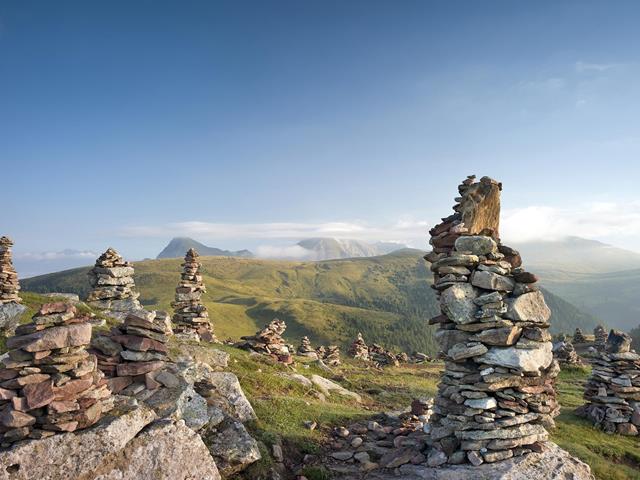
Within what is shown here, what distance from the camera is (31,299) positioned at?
109 feet

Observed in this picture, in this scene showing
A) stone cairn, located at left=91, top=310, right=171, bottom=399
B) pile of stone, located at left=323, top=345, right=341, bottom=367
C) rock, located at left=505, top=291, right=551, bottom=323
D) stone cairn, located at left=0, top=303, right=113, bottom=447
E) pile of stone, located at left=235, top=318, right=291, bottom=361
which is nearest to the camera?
stone cairn, located at left=0, top=303, right=113, bottom=447

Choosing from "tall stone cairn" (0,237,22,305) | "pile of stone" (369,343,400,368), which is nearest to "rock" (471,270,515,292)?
"tall stone cairn" (0,237,22,305)

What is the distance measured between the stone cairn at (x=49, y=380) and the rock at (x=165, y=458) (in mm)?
1213

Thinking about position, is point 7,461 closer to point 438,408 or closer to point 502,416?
point 438,408

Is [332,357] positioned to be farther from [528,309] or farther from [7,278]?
[528,309]

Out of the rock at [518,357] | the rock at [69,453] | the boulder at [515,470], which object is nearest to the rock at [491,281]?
the rock at [518,357]

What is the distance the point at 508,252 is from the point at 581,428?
14.9 m

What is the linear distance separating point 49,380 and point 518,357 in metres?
12.8

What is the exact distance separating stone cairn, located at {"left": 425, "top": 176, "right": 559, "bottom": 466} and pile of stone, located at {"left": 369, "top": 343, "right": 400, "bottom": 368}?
39.0 metres

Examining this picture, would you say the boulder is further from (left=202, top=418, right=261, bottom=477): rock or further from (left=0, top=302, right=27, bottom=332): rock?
(left=0, top=302, right=27, bottom=332): rock

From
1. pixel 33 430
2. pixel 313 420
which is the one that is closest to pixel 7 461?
pixel 33 430

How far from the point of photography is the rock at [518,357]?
12797mm

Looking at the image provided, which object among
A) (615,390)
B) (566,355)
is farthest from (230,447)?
(566,355)

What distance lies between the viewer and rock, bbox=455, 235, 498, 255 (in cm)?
1404
